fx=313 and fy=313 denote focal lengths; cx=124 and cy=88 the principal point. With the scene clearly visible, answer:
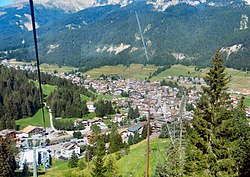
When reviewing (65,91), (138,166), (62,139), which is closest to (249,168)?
(138,166)

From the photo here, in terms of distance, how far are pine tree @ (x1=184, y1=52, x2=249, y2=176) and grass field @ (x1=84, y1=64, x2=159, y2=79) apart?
54.4m

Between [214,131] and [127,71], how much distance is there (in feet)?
249

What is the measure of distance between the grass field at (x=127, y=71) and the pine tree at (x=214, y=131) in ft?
178

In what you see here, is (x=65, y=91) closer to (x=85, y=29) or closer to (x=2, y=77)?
(x=2, y=77)

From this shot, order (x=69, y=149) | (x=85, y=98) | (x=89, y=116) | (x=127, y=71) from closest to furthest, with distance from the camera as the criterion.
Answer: (x=69, y=149) → (x=89, y=116) → (x=85, y=98) → (x=127, y=71)

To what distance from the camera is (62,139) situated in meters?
54.7

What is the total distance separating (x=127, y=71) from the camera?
88.9 meters

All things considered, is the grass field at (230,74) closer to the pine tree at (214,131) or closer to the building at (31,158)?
the building at (31,158)

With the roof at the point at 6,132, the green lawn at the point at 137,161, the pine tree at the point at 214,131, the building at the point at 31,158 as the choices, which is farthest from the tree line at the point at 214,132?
the roof at the point at 6,132

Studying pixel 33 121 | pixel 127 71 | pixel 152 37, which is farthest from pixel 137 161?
pixel 152 37

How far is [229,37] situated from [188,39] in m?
16.2

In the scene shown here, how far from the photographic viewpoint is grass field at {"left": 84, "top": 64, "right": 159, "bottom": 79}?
73625 mm

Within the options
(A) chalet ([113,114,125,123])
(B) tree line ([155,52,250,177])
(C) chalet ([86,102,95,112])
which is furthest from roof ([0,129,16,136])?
(B) tree line ([155,52,250,177])

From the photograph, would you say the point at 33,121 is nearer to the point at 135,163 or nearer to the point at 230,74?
the point at 135,163
